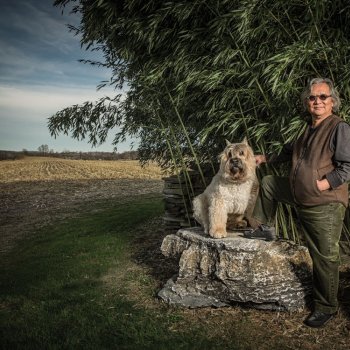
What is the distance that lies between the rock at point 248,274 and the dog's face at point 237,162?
0.81m

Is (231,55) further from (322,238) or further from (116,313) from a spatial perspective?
(116,313)

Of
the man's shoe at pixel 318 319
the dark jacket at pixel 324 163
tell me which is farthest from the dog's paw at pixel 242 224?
the man's shoe at pixel 318 319

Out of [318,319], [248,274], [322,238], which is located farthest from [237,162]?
[318,319]

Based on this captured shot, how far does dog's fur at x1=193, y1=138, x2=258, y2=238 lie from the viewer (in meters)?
4.31

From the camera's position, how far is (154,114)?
6648 millimetres

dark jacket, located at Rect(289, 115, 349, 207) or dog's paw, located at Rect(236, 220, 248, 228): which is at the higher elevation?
dark jacket, located at Rect(289, 115, 349, 207)

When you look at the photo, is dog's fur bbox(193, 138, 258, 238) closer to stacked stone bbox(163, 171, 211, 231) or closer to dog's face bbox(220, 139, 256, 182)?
dog's face bbox(220, 139, 256, 182)

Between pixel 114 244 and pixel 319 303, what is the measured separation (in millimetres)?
4974

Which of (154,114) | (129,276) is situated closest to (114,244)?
(129,276)

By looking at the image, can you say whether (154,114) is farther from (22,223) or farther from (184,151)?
(22,223)

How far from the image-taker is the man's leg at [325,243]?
376 cm

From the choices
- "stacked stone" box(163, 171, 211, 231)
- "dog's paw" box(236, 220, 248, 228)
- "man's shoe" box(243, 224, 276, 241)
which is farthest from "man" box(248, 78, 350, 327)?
"stacked stone" box(163, 171, 211, 231)

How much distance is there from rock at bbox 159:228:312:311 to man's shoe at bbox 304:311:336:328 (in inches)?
12.3

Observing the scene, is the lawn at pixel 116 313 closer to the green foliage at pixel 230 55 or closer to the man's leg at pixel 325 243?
the man's leg at pixel 325 243
